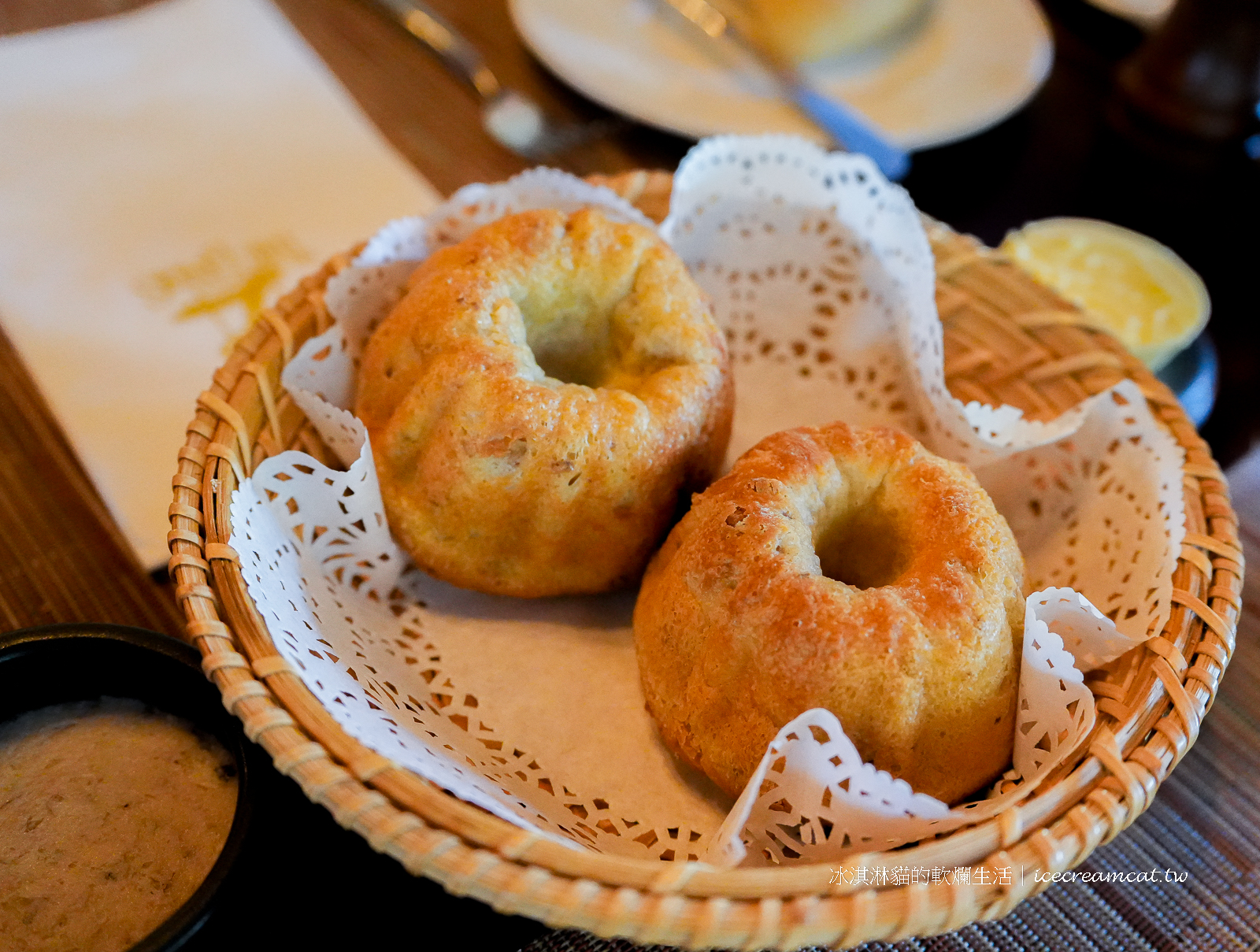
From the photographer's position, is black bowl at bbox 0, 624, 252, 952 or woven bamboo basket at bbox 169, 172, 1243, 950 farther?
black bowl at bbox 0, 624, 252, 952

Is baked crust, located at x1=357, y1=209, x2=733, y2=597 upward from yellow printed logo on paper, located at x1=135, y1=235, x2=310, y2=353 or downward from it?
upward

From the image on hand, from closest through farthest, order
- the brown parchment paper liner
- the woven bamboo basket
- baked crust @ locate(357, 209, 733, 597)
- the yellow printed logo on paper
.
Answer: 1. the woven bamboo basket
2. the brown parchment paper liner
3. baked crust @ locate(357, 209, 733, 597)
4. the yellow printed logo on paper

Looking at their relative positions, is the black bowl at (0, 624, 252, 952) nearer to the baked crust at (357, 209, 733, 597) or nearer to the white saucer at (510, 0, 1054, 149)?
the baked crust at (357, 209, 733, 597)

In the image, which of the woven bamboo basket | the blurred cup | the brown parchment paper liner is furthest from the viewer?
the blurred cup

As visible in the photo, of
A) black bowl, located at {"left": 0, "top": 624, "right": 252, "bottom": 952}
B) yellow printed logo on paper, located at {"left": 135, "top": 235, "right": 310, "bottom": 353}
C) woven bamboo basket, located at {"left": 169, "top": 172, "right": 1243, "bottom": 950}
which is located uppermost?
woven bamboo basket, located at {"left": 169, "top": 172, "right": 1243, "bottom": 950}

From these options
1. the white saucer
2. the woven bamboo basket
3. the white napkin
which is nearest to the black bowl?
the woven bamboo basket
